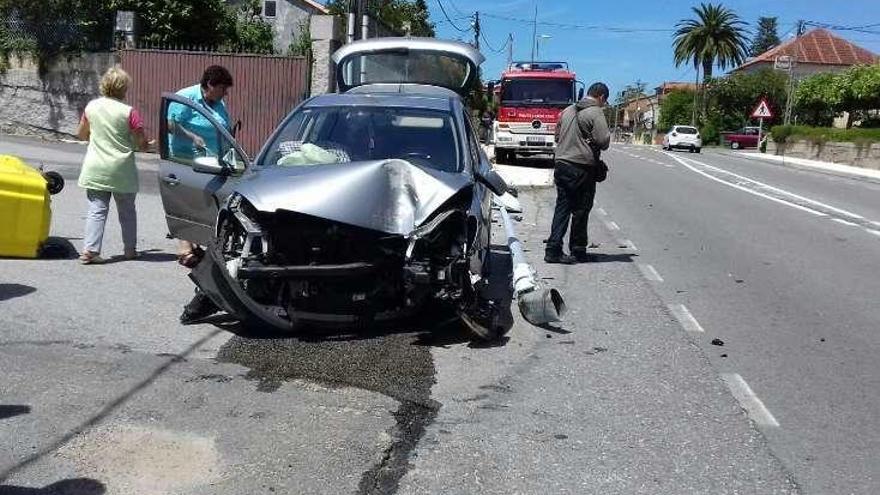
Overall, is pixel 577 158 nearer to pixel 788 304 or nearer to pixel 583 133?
pixel 583 133

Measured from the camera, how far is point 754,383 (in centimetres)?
577

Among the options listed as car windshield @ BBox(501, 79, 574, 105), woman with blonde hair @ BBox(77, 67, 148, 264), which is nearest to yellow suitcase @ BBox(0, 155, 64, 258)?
woman with blonde hair @ BBox(77, 67, 148, 264)

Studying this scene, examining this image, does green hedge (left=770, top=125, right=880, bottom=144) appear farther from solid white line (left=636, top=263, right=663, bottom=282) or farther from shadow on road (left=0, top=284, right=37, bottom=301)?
shadow on road (left=0, top=284, right=37, bottom=301)

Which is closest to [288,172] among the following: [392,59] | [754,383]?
[754,383]

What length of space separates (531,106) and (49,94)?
38.2 ft

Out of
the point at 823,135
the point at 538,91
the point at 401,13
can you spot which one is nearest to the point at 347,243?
the point at 538,91

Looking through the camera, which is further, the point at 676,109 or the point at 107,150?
the point at 676,109

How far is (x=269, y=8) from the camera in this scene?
143 ft

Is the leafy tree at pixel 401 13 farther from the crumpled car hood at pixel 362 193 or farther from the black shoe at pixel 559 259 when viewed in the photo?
the crumpled car hood at pixel 362 193

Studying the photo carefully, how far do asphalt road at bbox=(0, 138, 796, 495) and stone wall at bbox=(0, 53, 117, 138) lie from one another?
13384 millimetres

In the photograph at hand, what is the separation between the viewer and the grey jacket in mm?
9438

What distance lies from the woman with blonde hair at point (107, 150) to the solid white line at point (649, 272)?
495 cm

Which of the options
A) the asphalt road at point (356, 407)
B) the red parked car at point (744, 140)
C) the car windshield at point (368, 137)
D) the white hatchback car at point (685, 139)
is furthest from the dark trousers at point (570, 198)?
the red parked car at point (744, 140)

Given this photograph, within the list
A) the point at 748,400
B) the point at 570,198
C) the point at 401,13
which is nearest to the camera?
the point at 748,400
